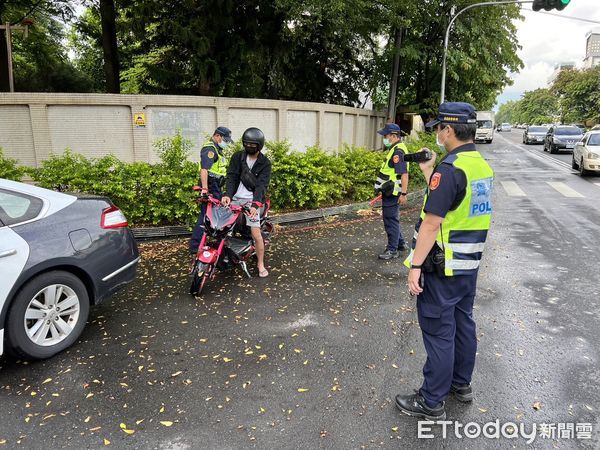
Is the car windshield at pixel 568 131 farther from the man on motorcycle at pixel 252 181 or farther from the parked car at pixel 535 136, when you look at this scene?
the man on motorcycle at pixel 252 181

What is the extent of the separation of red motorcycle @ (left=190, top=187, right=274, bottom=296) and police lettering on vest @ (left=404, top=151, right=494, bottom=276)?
2.91 m

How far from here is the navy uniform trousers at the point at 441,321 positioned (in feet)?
9.36

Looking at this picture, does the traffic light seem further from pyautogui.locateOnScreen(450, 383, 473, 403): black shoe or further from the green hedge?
pyautogui.locateOnScreen(450, 383, 473, 403): black shoe

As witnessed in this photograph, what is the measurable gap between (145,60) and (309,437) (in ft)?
57.1

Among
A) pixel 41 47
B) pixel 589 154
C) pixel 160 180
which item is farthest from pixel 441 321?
pixel 41 47

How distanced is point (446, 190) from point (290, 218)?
6207 millimetres

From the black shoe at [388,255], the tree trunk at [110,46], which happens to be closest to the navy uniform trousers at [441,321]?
the black shoe at [388,255]

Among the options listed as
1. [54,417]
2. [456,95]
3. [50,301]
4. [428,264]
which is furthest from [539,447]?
[456,95]

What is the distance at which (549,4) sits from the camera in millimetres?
12398

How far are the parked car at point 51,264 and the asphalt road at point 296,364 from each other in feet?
0.92

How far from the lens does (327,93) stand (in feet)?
73.6

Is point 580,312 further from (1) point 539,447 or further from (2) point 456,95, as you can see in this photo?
(2) point 456,95

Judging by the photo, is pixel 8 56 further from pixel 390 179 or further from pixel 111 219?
pixel 390 179

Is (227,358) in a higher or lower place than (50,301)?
lower
